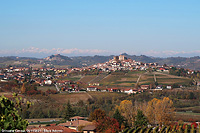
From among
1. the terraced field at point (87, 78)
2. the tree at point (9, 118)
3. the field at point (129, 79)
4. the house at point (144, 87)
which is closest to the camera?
the tree at point (9, 118)

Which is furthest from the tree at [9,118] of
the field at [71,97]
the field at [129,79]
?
the field at [129,79]

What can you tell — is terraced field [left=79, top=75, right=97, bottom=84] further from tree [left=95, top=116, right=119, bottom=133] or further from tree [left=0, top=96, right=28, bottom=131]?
tree [left=0, top=96, right=28, bottom=131]

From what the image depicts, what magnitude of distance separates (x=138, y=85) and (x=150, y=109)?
56.0 meters

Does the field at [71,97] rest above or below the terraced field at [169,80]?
below

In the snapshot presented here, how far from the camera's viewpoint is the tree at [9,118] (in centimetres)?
1051

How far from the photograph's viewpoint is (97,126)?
120 ft

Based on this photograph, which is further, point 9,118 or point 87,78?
point 87,78

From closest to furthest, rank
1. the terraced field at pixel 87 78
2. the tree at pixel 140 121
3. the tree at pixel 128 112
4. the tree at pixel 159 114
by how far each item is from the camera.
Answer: the tree at pixel 140 121
the tree at pixel 159 114
the tree at pixel 128 112
the terraced field at pixel 87 78

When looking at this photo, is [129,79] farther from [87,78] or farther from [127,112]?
[127,112]

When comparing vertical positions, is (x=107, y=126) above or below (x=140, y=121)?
above

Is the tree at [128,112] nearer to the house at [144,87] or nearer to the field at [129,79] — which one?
the house at [144,87]

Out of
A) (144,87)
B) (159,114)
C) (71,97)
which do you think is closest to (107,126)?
(159,114)

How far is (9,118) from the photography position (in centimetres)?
1062

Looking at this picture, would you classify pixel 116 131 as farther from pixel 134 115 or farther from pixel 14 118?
pixel 14 118
